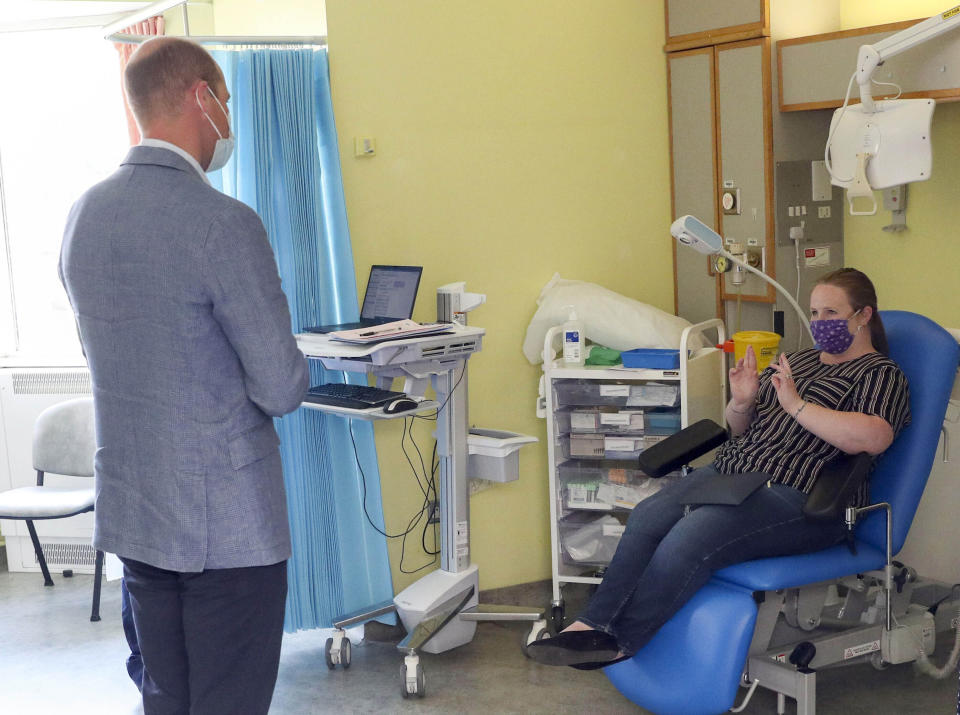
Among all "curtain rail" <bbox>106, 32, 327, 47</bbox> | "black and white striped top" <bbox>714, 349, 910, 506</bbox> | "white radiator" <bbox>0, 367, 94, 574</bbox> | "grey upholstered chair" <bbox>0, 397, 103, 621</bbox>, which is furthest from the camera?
"white radiator" <bbox>0, 367, 94, 574</bbox>

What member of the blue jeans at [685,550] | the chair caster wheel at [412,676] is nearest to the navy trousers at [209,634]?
the blue jeans at [685,550]

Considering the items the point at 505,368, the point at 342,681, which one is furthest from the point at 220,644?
the point at 505,368

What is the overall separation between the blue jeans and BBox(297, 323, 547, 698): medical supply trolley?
2.16 ft

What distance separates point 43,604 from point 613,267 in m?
2.58

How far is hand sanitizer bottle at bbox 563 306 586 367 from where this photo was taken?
3.45 m

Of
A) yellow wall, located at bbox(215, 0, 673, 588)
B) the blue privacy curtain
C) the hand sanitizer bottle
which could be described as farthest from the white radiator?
the hand sanitizer bottle

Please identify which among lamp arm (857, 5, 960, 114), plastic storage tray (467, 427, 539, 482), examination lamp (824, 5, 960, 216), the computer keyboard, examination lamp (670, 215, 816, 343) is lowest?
plastic storage tray (467, 427, 539, 482)

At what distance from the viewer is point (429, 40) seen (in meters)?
3.48

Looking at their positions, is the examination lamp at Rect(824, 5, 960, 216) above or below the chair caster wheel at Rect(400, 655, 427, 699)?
above

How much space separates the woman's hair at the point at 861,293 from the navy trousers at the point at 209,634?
68.5 inches

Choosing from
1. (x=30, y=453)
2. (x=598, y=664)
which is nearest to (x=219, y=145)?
(x=598, y=664)

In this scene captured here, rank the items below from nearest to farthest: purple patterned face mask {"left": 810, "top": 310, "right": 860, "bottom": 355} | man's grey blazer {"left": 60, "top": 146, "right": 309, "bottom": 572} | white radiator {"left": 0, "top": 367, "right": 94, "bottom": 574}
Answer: man's grey blazer {"left": 60, "top": 146, "right": 309, "bottom": 572}, purple patterned face mask {"left": 810, "top": 310, "right": 860, "bottom": 355}, white radiator {"left": 0, "top": 367, "right": 94, "bottom": 574}

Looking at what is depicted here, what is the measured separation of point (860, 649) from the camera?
2719 mm

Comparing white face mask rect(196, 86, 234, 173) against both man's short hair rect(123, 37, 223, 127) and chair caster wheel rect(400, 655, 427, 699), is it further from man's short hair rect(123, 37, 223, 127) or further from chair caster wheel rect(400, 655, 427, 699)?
chair caster wheel rect(400, 655, 427, 699)
